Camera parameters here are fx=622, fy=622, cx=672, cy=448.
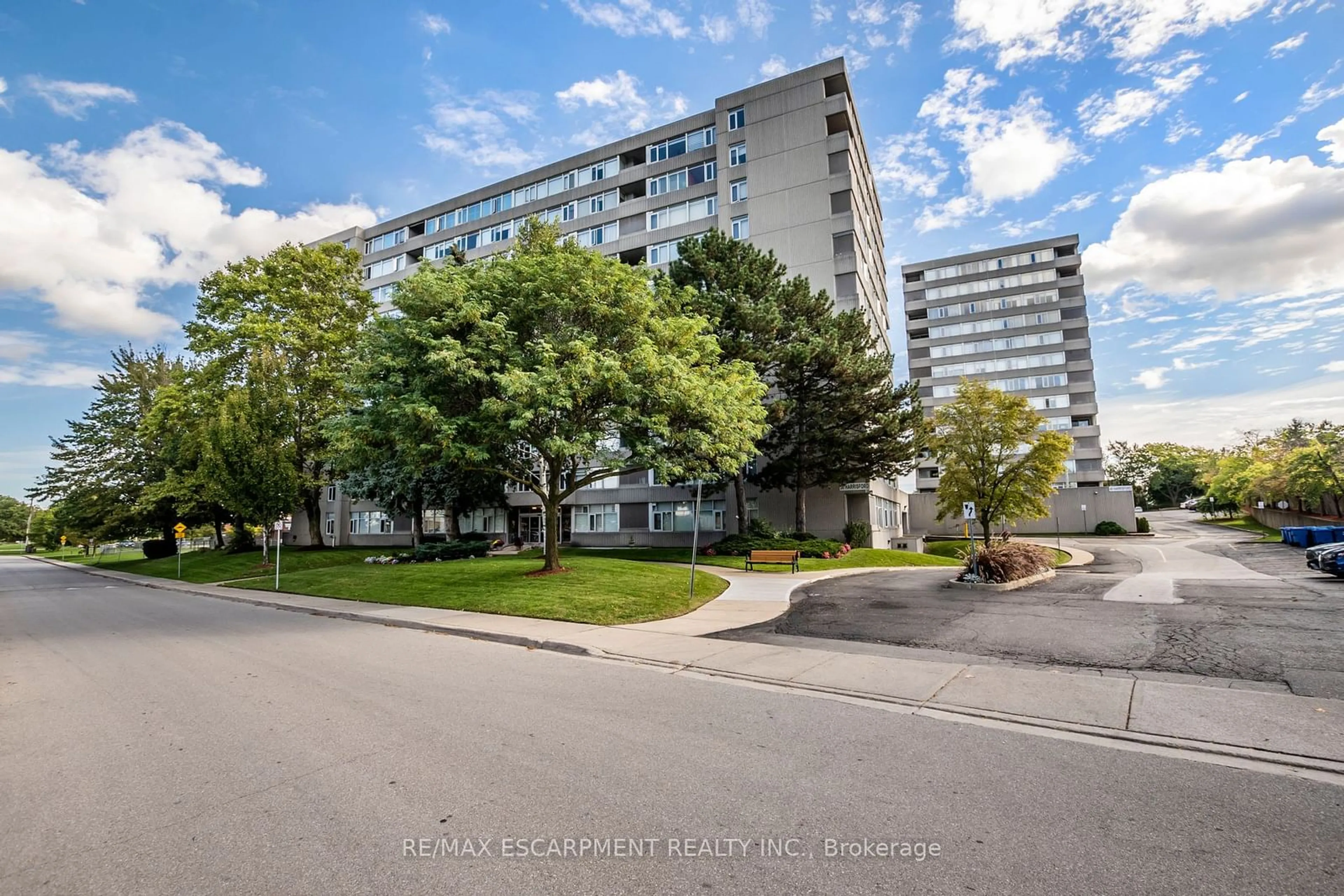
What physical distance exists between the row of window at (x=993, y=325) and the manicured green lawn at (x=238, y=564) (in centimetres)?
7391

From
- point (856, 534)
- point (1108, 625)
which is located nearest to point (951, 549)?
point (856, 534)

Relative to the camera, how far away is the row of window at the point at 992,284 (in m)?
79.9

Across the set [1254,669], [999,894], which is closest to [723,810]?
[999,894]

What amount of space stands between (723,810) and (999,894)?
165 cm

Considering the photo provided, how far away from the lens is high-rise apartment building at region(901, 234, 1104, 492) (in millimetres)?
75375

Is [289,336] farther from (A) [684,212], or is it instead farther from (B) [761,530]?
(B) [761,530]

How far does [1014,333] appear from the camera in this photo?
7950 centimetres

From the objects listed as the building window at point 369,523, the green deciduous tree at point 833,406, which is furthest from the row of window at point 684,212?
the building window at point 369,523

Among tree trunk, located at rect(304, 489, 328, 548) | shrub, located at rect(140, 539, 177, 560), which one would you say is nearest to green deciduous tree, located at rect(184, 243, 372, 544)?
tree trunk, located at rect(304, 489, 328, 548)

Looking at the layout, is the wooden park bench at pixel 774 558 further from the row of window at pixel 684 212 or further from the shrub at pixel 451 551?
the row of window at pixel 684 212

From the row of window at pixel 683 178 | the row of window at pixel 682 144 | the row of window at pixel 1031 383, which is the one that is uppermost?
the row of window at pixel 682 144

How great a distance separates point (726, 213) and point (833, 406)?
17714 millimetres

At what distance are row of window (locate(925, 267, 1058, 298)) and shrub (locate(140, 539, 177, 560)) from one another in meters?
89.9

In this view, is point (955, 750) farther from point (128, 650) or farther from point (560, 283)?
point (560, 283)
